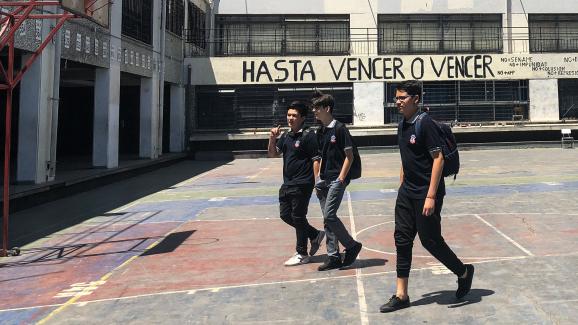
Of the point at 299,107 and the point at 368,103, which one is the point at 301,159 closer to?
the point at 299,107

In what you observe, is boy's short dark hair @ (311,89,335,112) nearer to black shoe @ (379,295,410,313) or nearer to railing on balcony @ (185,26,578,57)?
black shoe @ (379,295,410,313)

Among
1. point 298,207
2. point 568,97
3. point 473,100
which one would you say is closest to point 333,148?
point 298,207

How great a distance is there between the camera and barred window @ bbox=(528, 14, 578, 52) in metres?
29.2

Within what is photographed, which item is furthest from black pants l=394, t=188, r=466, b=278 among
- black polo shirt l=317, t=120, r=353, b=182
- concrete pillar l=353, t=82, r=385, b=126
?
concrete pillar l=353, t=82, r=385, b=126

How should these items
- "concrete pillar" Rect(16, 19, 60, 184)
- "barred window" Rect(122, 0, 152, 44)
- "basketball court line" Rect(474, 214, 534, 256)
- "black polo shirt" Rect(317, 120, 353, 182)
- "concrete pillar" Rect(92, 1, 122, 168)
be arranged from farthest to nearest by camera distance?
"barred window" Rect(122, 0, 152, 44) → "concrete pillar" Rect(92, 1, 122, 168) → "concrete pillar" Rect(16, 19, 60, 184) → "basketball court line" Rect(474, 214, 534, 256) → "black polo shirt" Rect(317, 120, 353, 182)

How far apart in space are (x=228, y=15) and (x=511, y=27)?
59.3 feet

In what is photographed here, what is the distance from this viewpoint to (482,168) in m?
17.2

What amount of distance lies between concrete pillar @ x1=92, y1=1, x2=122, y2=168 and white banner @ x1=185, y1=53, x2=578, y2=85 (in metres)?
9.44

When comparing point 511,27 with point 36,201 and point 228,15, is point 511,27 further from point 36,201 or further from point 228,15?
point 36,201

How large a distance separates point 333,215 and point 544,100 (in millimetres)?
26994

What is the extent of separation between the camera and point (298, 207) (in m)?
5.71

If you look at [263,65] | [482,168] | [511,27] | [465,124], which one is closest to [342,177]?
[482,168]

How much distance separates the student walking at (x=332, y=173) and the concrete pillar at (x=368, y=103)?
21666 millimetres

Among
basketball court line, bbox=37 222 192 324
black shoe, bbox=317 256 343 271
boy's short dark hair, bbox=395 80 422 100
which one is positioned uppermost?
boy's short dark hair, bbox=395 80 422 100
